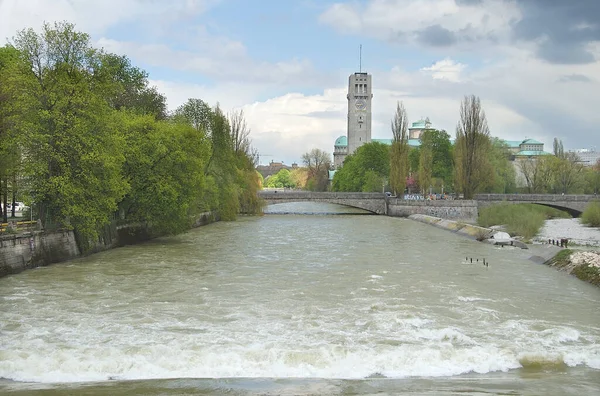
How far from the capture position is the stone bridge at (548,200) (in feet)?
269

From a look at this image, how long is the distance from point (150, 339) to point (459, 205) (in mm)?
68983

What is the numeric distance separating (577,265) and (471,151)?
48245 mm

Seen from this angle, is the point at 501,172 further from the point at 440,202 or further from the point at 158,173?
the point at 158,173

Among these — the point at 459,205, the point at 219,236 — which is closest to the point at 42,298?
the point at 219,236

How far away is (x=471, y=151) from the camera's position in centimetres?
7756

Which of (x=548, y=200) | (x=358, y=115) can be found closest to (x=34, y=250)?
(x=548, y=200)

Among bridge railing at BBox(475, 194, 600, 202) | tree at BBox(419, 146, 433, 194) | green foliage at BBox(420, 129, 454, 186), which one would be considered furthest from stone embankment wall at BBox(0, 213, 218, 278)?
green foliage at BBox(420, 129, 454, 186)

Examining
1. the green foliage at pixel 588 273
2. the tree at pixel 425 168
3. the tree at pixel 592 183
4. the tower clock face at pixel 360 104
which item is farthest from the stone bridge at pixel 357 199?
the tower clock face at pixel 360 104

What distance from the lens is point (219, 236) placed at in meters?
51.8

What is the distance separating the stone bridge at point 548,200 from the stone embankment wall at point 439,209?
9.34 ft

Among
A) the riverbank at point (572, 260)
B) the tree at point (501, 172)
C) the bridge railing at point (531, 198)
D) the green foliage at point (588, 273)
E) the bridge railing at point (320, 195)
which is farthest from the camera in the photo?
the tree at point (501, 172)

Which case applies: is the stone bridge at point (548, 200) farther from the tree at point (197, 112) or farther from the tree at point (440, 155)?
the tree at point (197, 112)

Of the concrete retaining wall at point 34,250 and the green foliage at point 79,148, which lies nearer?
the concrete retaining wall at point 34,250

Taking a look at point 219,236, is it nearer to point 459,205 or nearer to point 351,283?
point 351,283
